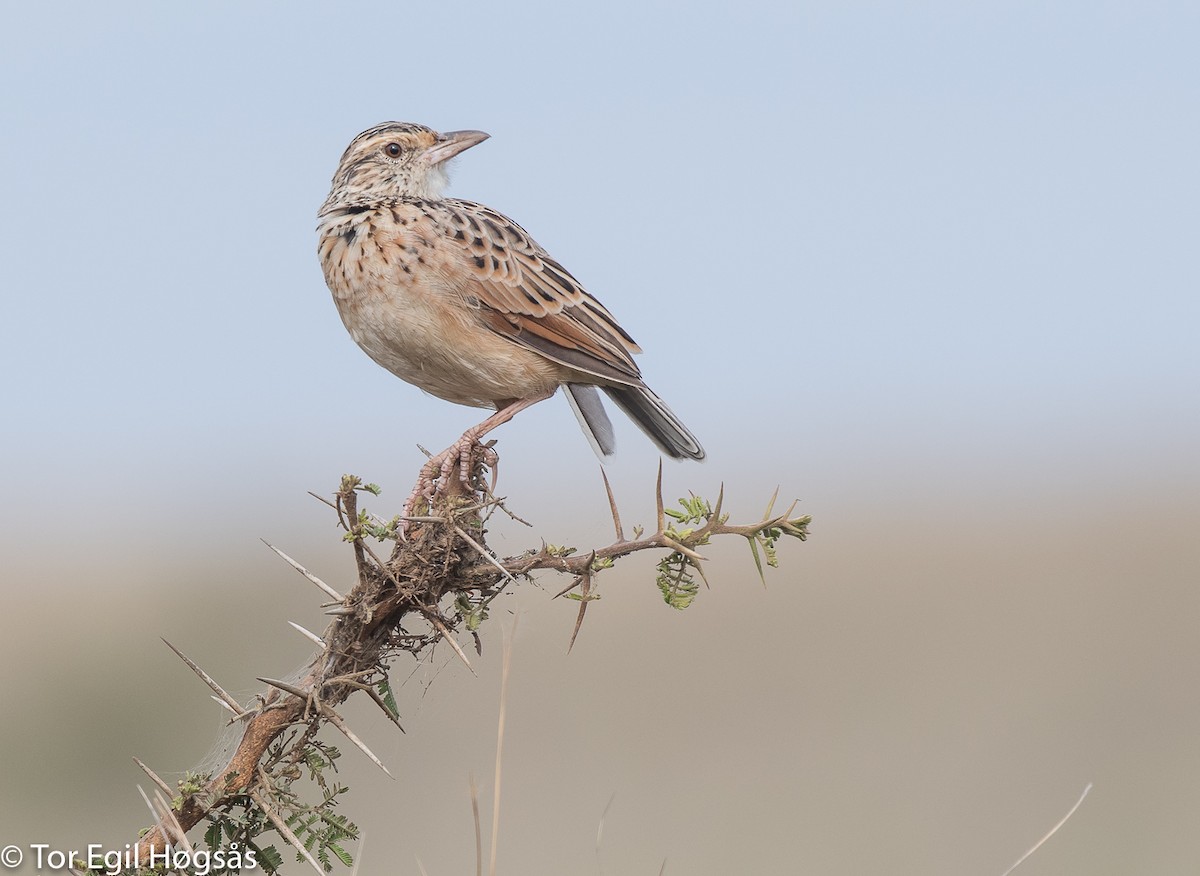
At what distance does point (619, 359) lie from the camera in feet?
18.8

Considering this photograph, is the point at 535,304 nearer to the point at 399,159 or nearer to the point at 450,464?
the point at 399,159

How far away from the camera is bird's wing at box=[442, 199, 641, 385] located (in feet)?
18.6

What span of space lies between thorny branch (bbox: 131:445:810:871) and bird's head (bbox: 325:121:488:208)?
328cm

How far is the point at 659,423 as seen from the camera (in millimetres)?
5660

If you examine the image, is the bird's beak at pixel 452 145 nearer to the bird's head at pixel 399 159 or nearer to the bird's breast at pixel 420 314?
the bird's head at pixel 399 159

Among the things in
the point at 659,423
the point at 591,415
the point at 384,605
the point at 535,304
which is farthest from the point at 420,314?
the point at 384,605

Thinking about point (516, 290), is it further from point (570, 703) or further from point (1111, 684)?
point (1111, 684)

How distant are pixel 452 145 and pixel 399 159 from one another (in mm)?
256

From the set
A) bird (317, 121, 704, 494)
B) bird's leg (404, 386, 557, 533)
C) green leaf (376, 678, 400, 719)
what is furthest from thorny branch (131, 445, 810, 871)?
bird (317, 121, 704, 494)

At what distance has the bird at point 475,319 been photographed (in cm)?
549

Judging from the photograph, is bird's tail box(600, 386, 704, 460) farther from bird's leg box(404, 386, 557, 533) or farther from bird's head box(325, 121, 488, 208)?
bird's head box(325, 121, 488, 208)

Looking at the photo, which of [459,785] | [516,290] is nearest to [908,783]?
[459,785]

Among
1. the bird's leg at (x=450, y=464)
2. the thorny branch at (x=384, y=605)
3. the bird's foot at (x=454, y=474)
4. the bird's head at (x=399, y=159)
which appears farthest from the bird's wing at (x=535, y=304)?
the thorny branch at (x=384, y=605)

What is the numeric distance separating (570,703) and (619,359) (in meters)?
10.5
